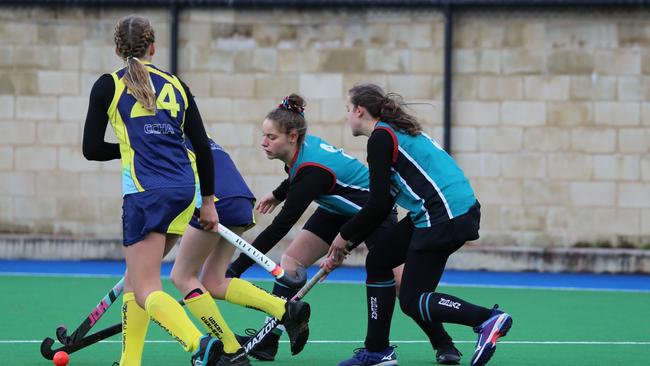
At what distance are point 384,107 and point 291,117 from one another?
1.94ft

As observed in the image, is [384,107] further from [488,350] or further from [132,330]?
[132,330]

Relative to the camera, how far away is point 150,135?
17.9 feet

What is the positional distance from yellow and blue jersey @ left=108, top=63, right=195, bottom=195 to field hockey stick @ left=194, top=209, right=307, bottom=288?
58 cm

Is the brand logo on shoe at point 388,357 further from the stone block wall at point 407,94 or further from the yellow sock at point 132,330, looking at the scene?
the stone block wall at point 407,94

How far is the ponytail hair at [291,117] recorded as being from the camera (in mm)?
6684

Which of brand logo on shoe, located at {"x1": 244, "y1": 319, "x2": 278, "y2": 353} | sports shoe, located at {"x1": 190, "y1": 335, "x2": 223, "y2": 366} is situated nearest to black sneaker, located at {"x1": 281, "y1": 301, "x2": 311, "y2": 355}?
brand logo on shoe, located at {"x1": 244, "y1": 319, "x2": 278, "y2": 353}

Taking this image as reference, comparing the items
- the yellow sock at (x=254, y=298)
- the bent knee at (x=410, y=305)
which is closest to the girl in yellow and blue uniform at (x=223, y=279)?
the yellow sock at (x=254, y=298)

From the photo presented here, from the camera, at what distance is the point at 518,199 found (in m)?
12.9

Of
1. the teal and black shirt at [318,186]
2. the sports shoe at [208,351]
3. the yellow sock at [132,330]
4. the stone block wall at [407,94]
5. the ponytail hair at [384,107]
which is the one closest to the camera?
the sports shoe at [208,351]

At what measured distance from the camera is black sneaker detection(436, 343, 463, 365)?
6.69 m

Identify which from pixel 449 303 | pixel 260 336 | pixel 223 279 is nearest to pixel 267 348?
pixel 260 336

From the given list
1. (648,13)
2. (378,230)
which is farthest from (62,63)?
(378,230)

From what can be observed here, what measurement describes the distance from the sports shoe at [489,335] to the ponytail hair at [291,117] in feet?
4.75

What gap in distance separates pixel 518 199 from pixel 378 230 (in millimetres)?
6175
